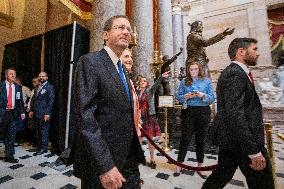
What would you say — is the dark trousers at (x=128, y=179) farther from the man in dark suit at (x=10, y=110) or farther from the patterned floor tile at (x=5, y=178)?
the man in dark suit at (x=10, y=110)

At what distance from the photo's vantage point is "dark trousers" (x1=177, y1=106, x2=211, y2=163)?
3524 mm

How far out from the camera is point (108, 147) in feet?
4.41

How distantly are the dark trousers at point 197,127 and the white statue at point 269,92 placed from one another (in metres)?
10.3

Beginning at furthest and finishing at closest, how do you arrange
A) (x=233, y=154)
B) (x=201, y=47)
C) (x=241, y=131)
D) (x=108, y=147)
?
(x=201, y=47)
(x=233, y=154)
(x=241, y=131)
(x=108, y=147)

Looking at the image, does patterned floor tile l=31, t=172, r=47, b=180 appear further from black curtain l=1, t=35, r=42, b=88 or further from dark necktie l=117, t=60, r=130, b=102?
black curtain l=1, t=35, r=42, b=88

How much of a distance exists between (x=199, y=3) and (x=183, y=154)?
1562cm

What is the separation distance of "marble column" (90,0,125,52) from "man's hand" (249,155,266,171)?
3881 mm

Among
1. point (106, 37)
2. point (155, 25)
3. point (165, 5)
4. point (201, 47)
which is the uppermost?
point (165, 5)

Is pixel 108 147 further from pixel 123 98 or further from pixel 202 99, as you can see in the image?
pixel 202 99

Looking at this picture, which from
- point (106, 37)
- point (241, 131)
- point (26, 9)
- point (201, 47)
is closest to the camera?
point (106, 37)

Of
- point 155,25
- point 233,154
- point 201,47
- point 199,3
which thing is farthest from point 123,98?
point 199,3

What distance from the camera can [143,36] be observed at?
723 cm

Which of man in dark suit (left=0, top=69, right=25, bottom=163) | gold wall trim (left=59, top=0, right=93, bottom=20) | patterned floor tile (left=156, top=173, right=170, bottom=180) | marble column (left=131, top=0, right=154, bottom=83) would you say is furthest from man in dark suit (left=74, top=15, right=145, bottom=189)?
gold wall trim (left=59, top=0, right=93, bottom=20)

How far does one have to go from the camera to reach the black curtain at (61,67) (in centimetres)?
514
